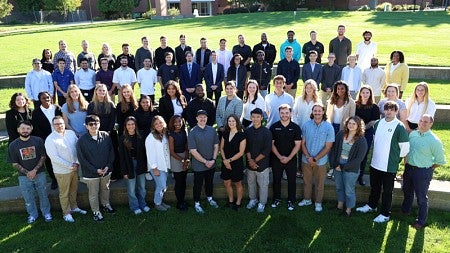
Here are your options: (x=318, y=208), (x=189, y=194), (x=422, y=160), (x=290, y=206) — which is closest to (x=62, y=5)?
(x=189, y=194)

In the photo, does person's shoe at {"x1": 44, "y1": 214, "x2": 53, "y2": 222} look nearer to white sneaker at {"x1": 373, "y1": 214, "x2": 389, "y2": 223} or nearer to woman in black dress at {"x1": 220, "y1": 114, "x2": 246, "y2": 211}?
woman in black dress at {"x1": 220, "y1": 114, "x2": 246, "y2": 211}

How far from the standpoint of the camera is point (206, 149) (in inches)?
261

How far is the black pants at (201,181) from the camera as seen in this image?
6852mm

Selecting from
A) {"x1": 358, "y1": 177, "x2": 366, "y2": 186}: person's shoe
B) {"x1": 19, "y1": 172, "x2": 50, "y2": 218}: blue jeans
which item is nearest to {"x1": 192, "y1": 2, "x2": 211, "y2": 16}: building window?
{"x1": 358, "y1": 177, "x2": 366, "y2": 186}: person's shoe

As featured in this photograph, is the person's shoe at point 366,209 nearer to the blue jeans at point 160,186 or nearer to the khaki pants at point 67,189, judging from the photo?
the blue jeans at point 160,186

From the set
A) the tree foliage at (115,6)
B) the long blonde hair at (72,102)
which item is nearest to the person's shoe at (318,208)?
the long blonde hair at (72,102)

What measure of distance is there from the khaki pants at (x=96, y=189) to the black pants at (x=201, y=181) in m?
1.55

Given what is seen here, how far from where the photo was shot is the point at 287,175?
22.5 ft

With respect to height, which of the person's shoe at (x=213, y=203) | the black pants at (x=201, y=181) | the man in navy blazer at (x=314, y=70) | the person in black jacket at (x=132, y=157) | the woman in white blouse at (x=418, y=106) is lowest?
the person's shoe at (x=213, y=203)

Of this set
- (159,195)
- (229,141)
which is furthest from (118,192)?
(229,141)

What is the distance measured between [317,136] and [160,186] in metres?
2.94

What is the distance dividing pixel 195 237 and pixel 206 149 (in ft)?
4.89

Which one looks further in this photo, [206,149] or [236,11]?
[236,11]

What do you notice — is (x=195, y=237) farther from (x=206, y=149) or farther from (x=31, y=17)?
(x=31, y=17)
